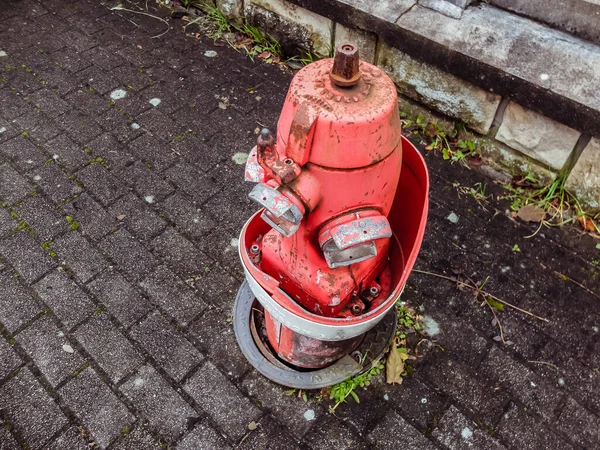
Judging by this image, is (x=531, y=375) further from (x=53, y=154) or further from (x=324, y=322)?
(x=53, y=154)

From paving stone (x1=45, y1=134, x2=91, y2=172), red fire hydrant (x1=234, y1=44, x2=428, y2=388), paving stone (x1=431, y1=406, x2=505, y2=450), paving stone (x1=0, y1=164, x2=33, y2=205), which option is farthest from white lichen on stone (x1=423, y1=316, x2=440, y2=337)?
paving stone (x1=0, y1=164, x2=33, y2=205)

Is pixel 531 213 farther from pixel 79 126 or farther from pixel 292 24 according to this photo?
pixel 79 126

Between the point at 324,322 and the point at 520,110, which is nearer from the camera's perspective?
the point at 324,322

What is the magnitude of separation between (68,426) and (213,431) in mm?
661

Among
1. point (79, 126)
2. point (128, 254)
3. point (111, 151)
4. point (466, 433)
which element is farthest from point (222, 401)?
point (79, 126)

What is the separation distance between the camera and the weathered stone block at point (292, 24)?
370 centimetres

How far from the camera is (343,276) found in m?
1.90

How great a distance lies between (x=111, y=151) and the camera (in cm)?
335

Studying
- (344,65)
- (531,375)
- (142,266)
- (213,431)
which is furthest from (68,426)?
(531,375)

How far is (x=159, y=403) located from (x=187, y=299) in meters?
0.57

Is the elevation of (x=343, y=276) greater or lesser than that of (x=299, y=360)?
greater

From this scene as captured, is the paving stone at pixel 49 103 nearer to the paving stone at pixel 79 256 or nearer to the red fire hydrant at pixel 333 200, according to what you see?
the paving stone at pixel 79 256

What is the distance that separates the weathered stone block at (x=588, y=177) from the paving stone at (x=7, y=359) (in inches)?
129

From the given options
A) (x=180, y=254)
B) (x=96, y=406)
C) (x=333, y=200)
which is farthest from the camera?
(x=180, y=254)
